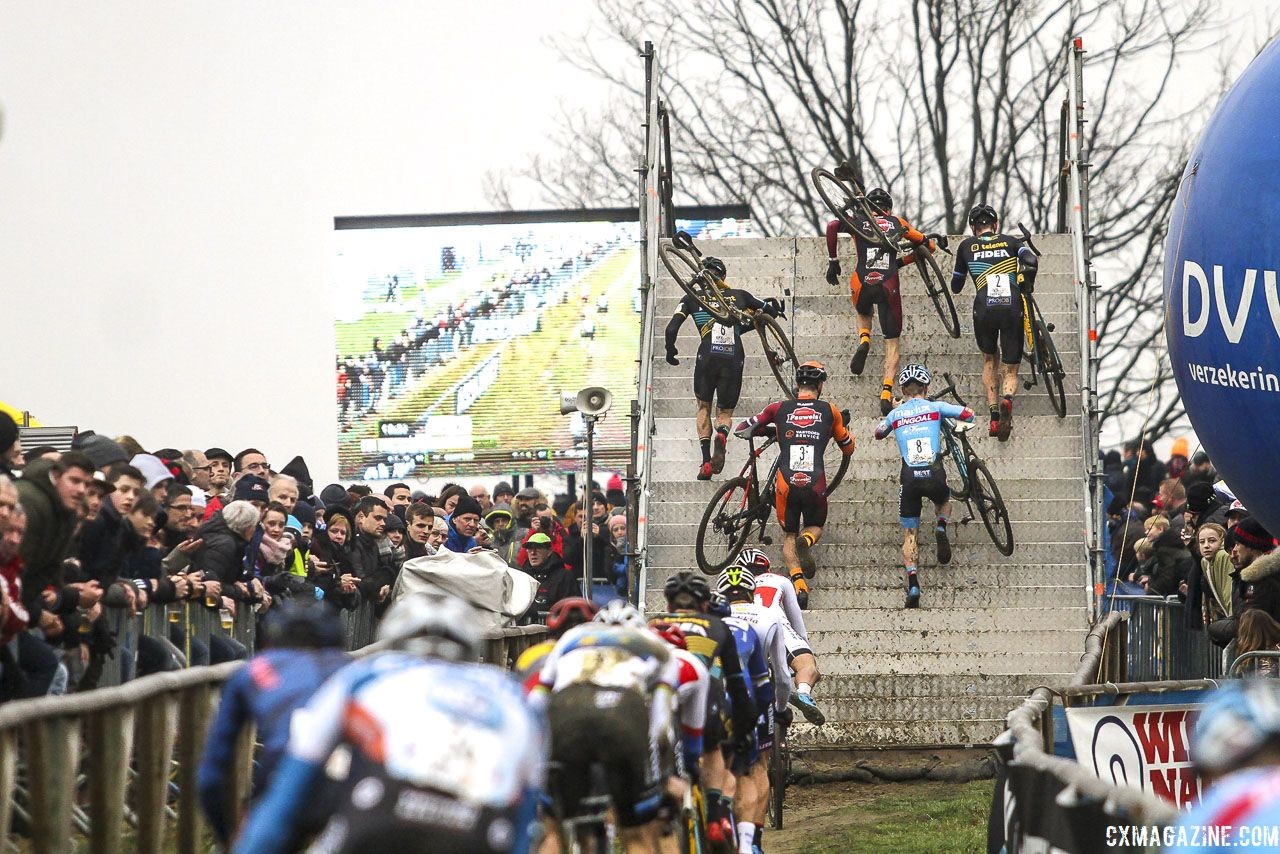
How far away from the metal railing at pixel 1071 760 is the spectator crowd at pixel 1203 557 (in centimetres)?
124

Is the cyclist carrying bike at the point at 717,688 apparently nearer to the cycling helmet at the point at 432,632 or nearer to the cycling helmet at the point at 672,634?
the cycling helmet at the point at 672,634

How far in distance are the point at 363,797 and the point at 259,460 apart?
34.9 feet

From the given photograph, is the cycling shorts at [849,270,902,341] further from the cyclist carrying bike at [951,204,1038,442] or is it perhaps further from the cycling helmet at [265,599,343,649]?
the cycling helmet at [265,599,343,649]

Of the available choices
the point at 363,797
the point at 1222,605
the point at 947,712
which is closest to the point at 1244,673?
the point at 1222,605

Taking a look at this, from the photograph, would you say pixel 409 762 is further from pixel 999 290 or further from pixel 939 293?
pixel 939 293

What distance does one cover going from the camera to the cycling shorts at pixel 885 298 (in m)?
20.3

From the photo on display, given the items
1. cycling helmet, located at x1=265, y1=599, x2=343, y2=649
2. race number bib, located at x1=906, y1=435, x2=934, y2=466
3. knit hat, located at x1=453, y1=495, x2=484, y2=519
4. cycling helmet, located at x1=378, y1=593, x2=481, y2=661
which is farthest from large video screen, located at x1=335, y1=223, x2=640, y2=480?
cycling helmet, located at x1=378, y1=593, x2=481, y2=661

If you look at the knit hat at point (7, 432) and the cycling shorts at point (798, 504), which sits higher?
the knit hat at point (7, 432)

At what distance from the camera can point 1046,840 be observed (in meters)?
7.33

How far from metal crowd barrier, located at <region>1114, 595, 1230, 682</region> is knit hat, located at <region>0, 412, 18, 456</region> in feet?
29.8

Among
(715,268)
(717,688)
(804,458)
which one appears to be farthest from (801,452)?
(717,688)

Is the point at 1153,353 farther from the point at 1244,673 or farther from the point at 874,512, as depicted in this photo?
the point at 1244,673

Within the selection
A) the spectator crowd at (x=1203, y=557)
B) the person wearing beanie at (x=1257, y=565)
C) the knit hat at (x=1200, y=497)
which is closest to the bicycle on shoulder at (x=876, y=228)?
the spectator crowd at (x=1203, y=557)

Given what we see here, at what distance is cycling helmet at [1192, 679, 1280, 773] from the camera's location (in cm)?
479
